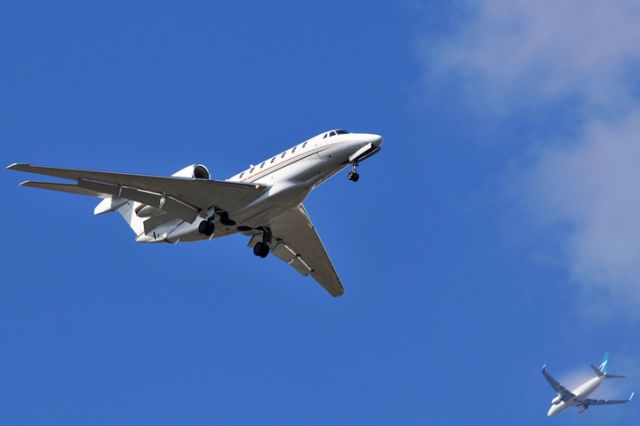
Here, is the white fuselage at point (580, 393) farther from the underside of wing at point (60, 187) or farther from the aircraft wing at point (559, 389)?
the underside of wing at point (60, 187)

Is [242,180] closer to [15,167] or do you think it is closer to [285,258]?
[285,258]

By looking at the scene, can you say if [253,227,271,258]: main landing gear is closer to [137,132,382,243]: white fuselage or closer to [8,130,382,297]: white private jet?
[8,130,382,297]: white private jet

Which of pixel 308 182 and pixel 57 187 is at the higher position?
pixel 57 187

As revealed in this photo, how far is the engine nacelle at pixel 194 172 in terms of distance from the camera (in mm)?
38312

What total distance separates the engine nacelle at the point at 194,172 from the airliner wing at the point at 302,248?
3.63 metres

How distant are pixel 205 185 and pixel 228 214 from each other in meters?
1.77

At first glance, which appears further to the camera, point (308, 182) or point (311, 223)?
point (311, 223)

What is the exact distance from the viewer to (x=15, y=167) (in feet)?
108

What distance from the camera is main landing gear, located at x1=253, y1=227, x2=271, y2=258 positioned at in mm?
40938

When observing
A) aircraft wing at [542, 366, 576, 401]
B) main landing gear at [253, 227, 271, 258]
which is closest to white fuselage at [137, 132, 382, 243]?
main landing gear at [253, 227, 271, 258]

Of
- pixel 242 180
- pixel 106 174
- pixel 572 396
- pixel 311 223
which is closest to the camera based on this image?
pixel 106 174

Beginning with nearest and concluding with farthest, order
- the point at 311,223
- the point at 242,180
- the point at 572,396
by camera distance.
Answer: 1. the point at 242,180
2. the point at 311,223
3. the point at 572,396

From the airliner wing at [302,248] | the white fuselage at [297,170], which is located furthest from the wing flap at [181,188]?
the airliner wing at [302,248]

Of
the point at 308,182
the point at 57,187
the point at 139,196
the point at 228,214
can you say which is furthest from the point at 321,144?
the point at 57,187
